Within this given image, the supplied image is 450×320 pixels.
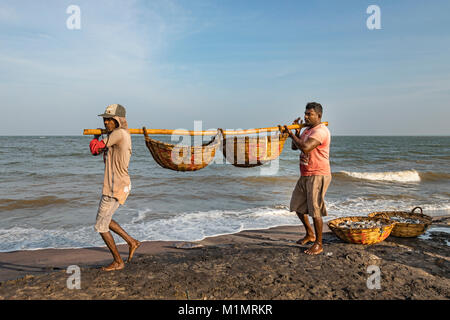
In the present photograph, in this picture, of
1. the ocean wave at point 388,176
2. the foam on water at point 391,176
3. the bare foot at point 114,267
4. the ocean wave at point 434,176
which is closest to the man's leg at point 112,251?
the bare foot at point 114,267

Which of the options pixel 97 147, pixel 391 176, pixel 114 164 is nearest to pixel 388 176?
pixel 391 176

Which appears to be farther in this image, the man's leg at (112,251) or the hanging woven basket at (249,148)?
the hanging woven basket at (249,148)

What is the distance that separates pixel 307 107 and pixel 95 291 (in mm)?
3129

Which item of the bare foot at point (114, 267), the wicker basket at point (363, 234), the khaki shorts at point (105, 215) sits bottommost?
the bare foot at point (114, 267)

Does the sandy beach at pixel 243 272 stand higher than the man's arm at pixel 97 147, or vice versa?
the man's arm at pixel 97 147

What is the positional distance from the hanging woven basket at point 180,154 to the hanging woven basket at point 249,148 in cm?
27

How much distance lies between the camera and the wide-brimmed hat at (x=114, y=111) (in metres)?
3.29

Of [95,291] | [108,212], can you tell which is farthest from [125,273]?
[108,212]

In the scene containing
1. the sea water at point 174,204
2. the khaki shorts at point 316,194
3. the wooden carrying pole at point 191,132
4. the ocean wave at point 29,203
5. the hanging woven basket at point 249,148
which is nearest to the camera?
the wooden carrying pole at point 191,132

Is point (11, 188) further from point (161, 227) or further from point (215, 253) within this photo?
point (215, 253)

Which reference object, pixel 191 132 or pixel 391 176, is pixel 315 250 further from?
pixel 391 176

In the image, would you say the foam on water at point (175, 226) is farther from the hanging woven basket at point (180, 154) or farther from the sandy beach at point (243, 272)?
the hanging woven basket at point (180, 154)
